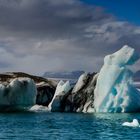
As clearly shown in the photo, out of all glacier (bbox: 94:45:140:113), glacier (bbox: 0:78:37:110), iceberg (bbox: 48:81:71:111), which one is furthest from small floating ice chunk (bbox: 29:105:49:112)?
glacier (bbox: 94:45:140:113)

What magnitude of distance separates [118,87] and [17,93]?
22746 millimetres

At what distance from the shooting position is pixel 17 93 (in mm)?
100688

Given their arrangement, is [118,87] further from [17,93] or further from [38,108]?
[38,108]

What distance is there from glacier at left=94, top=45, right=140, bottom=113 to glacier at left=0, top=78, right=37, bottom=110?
16.0 meters

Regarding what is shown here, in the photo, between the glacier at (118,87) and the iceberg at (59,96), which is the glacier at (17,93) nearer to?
the iceberg at (59,96)

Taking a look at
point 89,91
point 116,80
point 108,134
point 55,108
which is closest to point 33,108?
point 55,108

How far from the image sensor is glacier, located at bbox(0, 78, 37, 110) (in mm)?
100062

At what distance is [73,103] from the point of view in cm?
10119

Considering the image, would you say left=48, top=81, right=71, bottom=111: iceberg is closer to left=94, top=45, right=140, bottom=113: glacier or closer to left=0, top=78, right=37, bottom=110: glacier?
left=0, top=78, right=37, bottom=110: glacier

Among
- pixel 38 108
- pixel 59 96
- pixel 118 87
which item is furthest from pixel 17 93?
pixel 118 87

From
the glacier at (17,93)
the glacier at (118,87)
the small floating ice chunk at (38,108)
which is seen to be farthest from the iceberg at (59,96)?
the glacier at (118,87)

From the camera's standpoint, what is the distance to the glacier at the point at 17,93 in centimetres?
10006

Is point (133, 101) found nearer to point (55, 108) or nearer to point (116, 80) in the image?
point (116, 80)

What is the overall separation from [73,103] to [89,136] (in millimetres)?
54297
